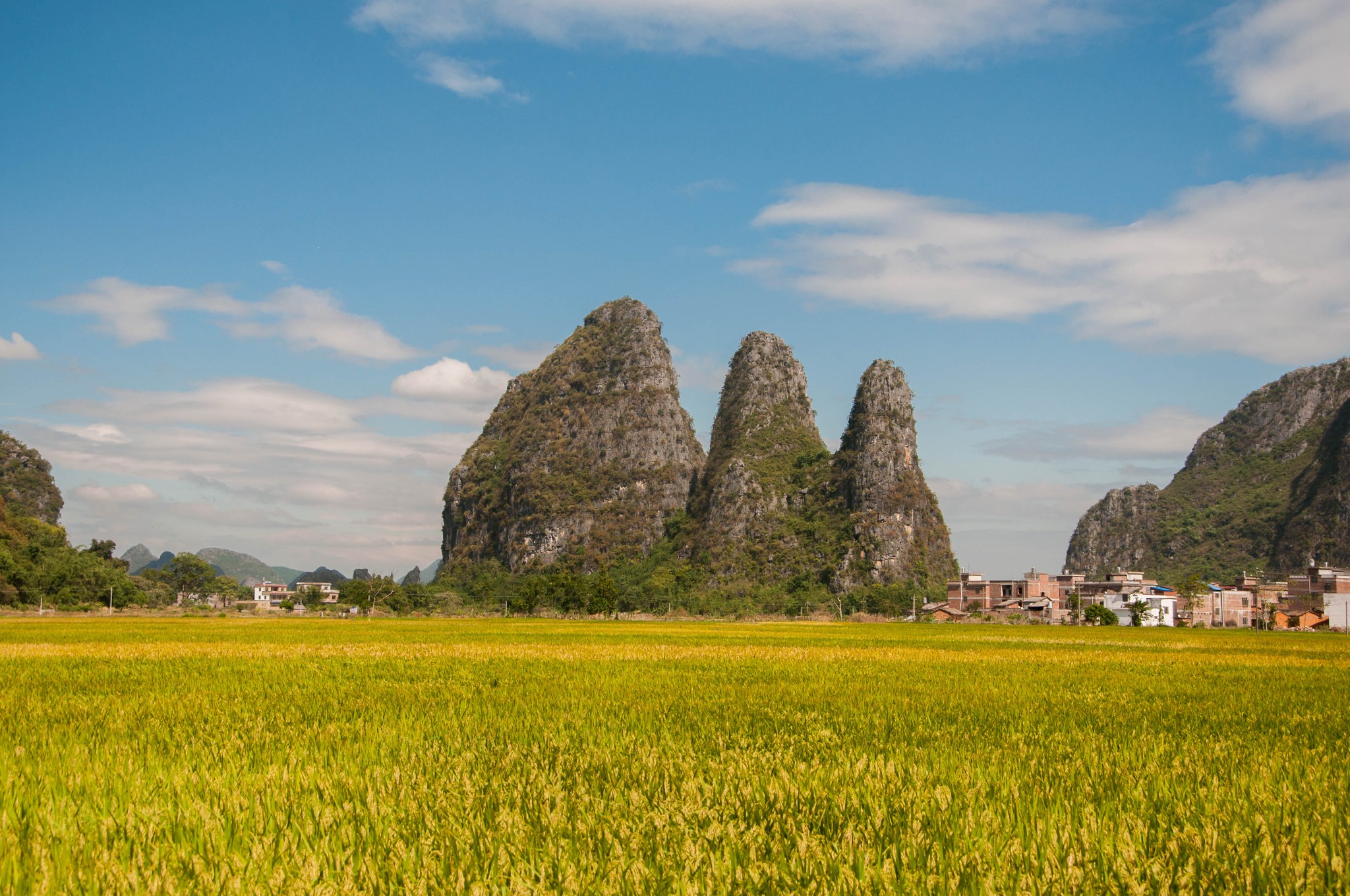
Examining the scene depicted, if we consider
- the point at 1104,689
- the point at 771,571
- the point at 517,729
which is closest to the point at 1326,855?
the point at 517,729

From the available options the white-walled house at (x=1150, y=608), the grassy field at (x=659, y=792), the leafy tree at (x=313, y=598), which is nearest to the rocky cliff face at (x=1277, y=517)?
the white-walled house at (x=1150, y=608)

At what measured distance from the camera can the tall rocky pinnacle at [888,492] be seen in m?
130

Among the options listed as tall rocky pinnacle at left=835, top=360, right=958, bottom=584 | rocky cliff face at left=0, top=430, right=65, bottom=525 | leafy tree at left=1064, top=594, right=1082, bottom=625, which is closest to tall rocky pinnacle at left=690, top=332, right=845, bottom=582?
tall rocky pinnacle at left=835, top=360, right=958, bottom=584

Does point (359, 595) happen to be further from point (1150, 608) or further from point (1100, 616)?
point (1150, 608)

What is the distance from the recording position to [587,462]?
534 feet

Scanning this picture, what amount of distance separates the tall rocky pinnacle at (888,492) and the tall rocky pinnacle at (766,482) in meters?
4.50

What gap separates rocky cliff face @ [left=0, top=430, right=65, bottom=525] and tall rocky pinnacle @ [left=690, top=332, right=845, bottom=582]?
98.8 m

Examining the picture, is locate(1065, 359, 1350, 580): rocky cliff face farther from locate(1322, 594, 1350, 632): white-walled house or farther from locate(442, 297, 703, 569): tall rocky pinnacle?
locate(442, 297, 703, 569): tall rocky pinnacle

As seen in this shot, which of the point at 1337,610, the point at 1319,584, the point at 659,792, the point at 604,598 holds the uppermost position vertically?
the point at 659,792

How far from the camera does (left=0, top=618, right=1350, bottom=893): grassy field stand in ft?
9.29

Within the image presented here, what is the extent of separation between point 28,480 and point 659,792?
15610 centimetres

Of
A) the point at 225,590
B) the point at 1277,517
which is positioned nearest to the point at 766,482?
the point at 225,590

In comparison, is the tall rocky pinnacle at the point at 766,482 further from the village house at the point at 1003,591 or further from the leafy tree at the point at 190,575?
the leafy tree at the point at 190,575

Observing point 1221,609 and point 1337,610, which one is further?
point 1221,609
